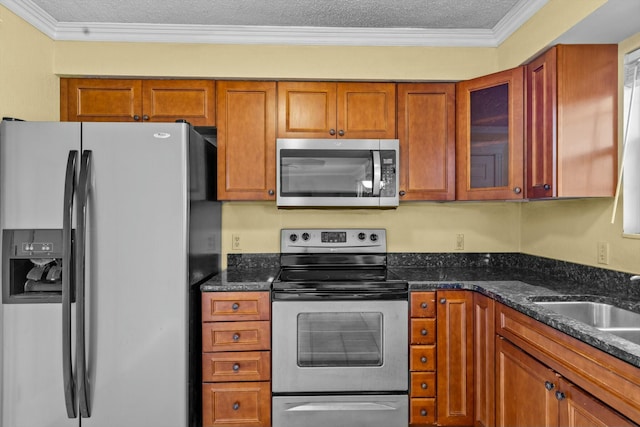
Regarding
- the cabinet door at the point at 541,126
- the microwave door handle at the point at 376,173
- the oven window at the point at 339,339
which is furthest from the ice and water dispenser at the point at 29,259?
the cabinet door at the point at 541,126

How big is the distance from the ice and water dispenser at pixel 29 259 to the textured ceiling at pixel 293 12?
4.31 ft

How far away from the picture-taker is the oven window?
2.22m

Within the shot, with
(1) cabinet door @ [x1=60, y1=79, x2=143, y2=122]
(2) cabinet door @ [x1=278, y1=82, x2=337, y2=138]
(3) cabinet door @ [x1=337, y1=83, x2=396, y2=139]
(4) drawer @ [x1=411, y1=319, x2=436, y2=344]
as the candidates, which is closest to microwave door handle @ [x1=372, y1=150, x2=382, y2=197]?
(3) cabinet door @ [x1=337, y1=83, x2=396, y2=139]

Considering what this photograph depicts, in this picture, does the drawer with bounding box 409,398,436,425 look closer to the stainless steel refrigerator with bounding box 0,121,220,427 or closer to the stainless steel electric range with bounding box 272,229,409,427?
the stainless steel electric range with bounding box 272,229,409,427

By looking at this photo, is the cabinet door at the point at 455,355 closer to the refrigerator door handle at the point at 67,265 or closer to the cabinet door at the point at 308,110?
the cabinet door at the point at 308,110

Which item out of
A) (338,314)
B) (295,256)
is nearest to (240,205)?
(295,256)

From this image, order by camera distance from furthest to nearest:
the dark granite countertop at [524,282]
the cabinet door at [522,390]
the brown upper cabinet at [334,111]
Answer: the brown upper cabinet at [334,111]
the cabinet door at [522,390]
the dark granite countertop at [524,282]

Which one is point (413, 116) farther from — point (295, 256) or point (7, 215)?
point (7, 215)

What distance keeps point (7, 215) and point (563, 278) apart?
295 cm

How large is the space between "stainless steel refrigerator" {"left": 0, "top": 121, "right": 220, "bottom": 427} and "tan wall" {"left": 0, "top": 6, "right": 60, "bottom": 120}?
37 centimetres

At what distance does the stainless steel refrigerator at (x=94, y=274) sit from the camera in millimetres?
1857

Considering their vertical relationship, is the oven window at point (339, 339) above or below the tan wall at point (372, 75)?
below

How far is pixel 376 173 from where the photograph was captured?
2.39m

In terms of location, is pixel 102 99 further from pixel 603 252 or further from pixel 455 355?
pixel 603 252
